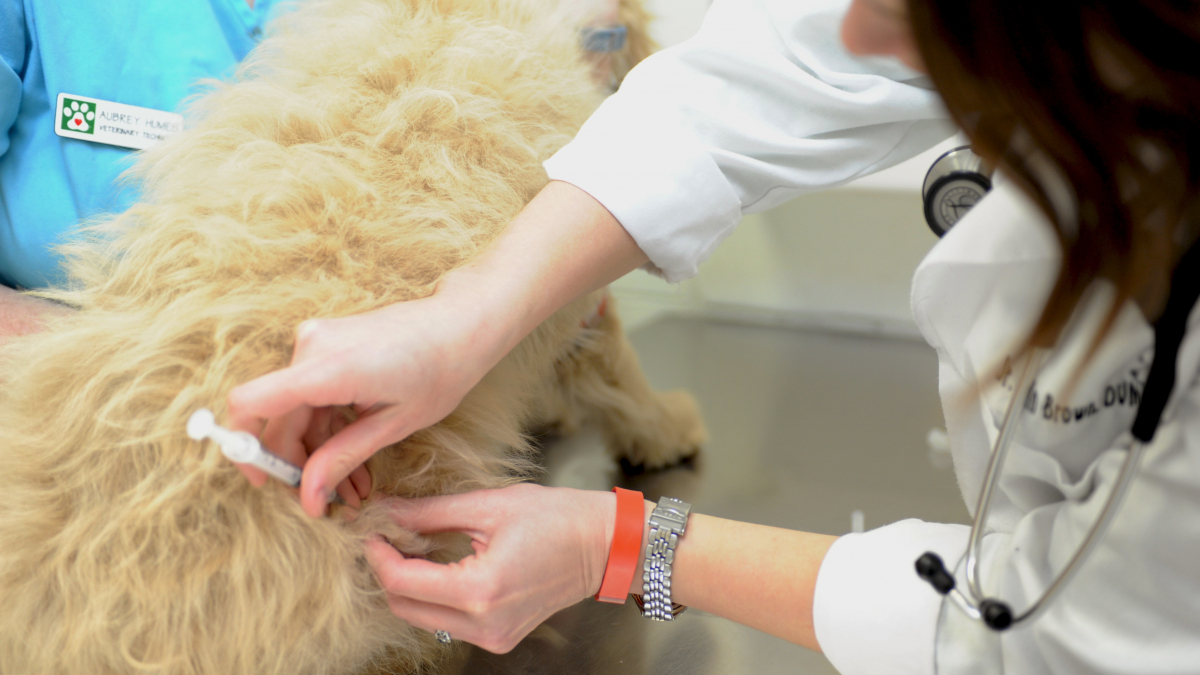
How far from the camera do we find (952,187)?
56 centimetres

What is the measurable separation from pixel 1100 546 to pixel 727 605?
196mm

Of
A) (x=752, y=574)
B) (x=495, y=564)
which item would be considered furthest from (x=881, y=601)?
(x=495, y=564)

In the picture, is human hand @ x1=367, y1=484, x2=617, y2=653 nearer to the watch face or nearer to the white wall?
the watch face

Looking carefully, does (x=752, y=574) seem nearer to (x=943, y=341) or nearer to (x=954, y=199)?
(x=943, y=341)

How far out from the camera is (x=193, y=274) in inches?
15.0

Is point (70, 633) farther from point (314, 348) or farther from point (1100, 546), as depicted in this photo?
point (1100, 546)

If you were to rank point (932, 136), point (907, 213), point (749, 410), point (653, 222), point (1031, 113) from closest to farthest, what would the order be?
point (1031, 113), point (653, 222), point (932, 136), point (749, 410), point (907, 213)

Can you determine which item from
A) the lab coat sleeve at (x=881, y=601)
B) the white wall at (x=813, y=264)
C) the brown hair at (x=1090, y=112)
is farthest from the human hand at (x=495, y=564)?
the white wall at (x=813, y=264)

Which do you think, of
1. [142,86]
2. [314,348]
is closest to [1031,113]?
[314,348]

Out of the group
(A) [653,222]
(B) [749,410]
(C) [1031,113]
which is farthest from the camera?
(B) [749,410]

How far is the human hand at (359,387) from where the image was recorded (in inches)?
12.8

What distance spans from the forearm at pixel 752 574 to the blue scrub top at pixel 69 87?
1.55ft

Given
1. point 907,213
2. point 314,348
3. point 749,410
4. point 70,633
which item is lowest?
point 749,410

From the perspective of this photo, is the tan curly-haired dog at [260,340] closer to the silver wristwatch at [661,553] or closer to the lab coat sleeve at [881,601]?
the silver wristwatch at [661,553]
